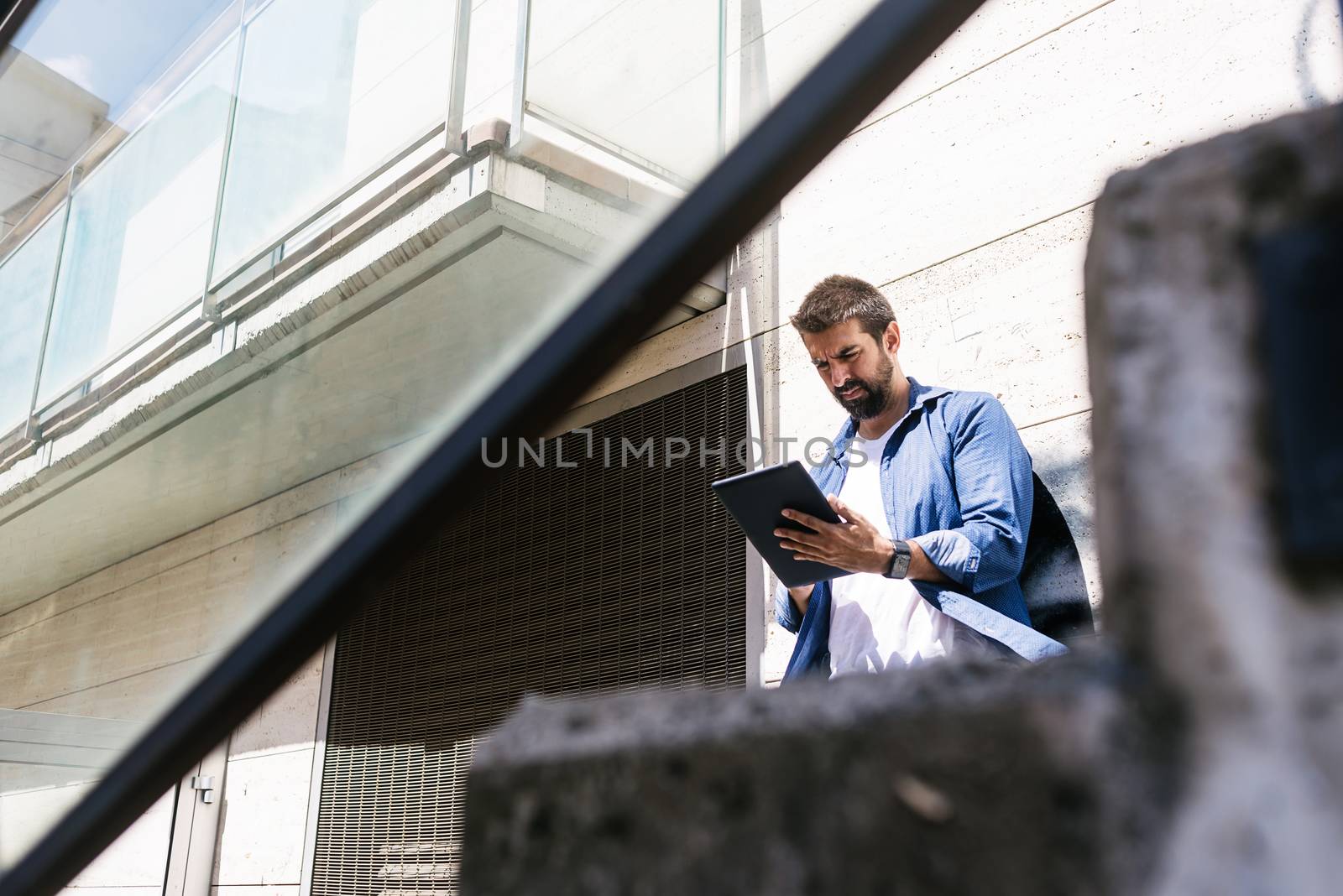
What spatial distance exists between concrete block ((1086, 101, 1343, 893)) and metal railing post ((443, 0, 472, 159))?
7.86ft

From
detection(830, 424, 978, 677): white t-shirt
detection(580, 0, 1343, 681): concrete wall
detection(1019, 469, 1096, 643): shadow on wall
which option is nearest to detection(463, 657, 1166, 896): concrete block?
detection(830, 424, 978, 677): white t-shirt

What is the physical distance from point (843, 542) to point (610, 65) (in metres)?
1.55

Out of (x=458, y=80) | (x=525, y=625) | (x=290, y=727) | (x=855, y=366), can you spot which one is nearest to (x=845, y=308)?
(x=855, y=366)

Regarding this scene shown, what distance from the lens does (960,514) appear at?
239 cm

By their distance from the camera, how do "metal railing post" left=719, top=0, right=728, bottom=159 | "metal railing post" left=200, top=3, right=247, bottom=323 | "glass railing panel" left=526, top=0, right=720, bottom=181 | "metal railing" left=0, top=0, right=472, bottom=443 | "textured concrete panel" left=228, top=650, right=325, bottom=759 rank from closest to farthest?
"metal railing post" left=719, top=0, right=728, bottom=159, "metal railing" left=0, top=0, right=472, bottom=443, "metal railing post" left=200, top=3, right=247, bottom=323, "glass railing panel" left=526, top=0, right=720, bottom=181, "textured concrete panel" left=228, top=650, right=325, bottom=759

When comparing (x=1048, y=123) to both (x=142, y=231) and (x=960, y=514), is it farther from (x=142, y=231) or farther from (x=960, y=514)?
(x=142, y=231)

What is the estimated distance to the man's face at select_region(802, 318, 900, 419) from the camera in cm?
257

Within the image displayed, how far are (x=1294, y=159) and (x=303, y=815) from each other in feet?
18.3

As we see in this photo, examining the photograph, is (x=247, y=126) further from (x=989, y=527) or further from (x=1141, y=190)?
(x=1141, y=190)

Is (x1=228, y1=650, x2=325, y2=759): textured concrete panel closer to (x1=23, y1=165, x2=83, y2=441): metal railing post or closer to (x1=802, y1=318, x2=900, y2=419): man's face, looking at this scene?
(x1=23, y1=165, x2=83, y2=441): metal railing post

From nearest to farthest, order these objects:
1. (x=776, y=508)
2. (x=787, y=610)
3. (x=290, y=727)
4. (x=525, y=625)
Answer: (x=776, y=508)
(x=787, y=610)
(x=525, y=625)
(x=290, y=727)

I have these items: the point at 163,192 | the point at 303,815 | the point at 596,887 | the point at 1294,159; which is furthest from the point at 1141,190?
the point at 303,815

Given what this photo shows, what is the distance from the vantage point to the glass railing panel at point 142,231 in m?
2.04

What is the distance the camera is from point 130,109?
2.16 m
